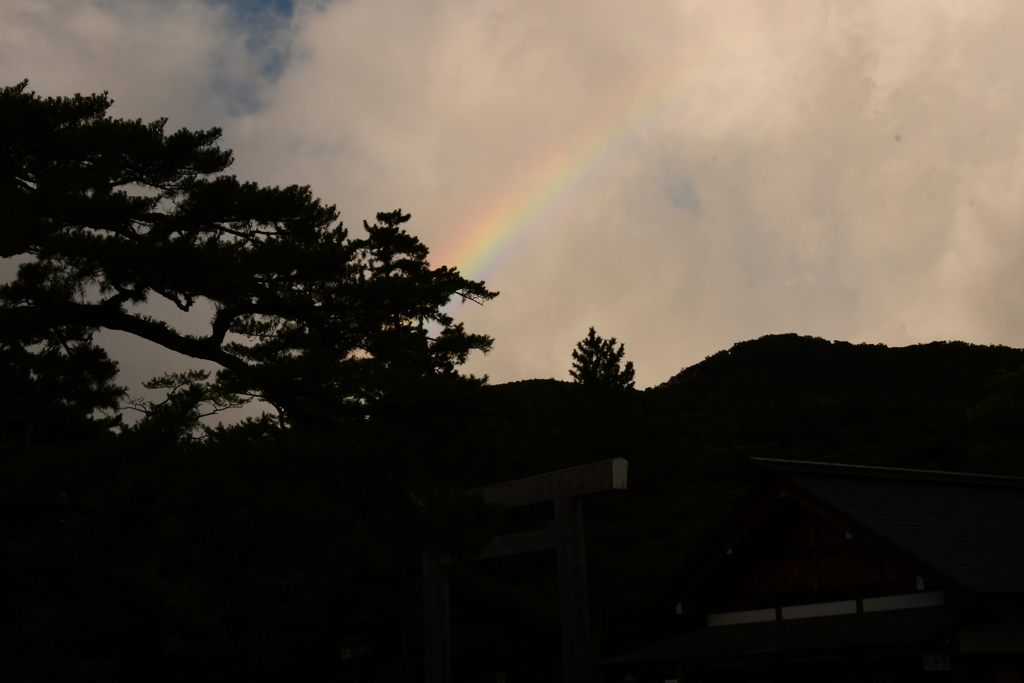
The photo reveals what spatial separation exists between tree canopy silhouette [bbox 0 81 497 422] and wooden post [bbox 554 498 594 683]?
15.3ft

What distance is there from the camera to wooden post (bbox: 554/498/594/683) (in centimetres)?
1505

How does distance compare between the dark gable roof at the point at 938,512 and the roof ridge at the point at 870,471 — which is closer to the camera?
the dark gable roof at the point at 938,512

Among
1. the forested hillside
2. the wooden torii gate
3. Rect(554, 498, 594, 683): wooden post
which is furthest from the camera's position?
the forested hillside

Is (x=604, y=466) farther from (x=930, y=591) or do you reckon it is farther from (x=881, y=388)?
(x=881, y=388)

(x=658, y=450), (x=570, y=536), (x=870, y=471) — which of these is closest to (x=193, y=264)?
(x=570, y=536)

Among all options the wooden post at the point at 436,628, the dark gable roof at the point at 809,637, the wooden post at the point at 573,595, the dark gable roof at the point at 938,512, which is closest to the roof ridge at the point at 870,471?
the dark gable roof at the point at 938,512

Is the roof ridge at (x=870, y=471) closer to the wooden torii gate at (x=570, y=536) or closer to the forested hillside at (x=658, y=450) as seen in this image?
the wooden torii gate at (x=570, y=536)

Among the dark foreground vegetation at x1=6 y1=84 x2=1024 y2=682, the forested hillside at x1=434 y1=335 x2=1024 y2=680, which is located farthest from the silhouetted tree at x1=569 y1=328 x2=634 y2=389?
the dark foreground vegetation at x1=6 y1=84 x2=1024 y2=682

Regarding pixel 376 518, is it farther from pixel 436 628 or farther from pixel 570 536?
pixel 436 628

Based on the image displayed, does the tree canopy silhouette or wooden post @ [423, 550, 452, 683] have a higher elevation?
the tree canopy silhouette

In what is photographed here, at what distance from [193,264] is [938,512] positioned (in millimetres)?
11279

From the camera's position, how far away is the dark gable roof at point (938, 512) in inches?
477

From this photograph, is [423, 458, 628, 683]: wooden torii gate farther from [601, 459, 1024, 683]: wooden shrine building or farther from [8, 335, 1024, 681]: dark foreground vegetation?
[8, 335, 1024, 681]: dark foreground vegetation

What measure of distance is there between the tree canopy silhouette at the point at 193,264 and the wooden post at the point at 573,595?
4.66 m
